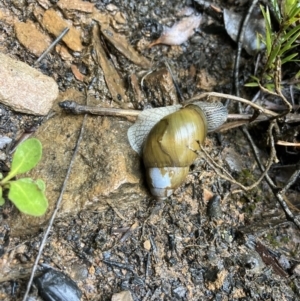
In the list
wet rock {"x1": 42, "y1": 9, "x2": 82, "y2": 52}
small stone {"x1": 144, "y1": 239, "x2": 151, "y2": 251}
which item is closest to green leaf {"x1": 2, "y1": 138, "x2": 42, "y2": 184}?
small stone {"x1": 144, "y1": 239, "x2": 151, "y2": 251}

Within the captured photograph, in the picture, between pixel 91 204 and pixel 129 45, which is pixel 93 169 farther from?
pixel 129 45

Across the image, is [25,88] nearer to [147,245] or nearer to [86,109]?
[86,109]

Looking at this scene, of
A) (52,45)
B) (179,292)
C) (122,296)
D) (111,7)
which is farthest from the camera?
(111,7)

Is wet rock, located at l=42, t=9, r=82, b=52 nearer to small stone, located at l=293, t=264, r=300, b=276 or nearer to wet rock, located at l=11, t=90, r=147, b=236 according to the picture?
wet rock, located at l=11, t=90, r=147, b=236

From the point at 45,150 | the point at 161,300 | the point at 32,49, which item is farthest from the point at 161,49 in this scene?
the point at 161,300

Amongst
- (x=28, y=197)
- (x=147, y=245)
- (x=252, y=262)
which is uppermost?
(x=28, y=197)

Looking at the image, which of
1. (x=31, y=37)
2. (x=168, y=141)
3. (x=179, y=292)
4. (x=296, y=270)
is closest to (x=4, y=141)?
(x=31, y=37)
